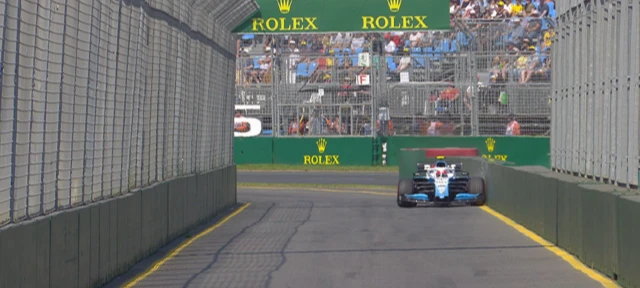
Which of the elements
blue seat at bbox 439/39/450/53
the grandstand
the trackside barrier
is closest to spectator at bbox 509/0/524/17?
the grandstand

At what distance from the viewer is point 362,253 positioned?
43.3ft

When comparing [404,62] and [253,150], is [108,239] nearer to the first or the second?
[253,150]

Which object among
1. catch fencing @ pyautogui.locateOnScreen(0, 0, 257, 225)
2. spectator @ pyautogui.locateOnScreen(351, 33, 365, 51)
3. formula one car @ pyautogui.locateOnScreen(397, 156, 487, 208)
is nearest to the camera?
catch fencing @ pyautogui.locateOnScreen(0, 0, 257, 225)

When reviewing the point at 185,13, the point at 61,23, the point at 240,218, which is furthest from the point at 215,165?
the point at 61,23

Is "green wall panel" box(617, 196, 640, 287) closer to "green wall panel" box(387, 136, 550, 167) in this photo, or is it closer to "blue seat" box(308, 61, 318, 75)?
"green wall panel" box(387, 136, 550, 167)

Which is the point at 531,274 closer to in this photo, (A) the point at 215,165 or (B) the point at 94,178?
(B) the point at 94,178

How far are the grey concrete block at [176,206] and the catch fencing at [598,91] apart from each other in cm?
590

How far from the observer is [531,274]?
11008 mm

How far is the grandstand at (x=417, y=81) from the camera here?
39.6 m

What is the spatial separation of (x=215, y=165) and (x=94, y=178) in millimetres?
10081

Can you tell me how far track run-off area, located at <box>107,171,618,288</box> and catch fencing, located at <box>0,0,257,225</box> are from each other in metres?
1.23

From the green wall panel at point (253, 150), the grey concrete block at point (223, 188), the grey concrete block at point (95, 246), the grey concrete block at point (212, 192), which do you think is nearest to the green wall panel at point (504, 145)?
the green wall panel at point (253, 150)

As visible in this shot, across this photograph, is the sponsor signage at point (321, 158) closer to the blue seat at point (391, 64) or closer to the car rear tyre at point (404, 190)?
the blue seat at point (391, 64)

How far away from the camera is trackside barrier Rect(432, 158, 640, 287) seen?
30.9ft
